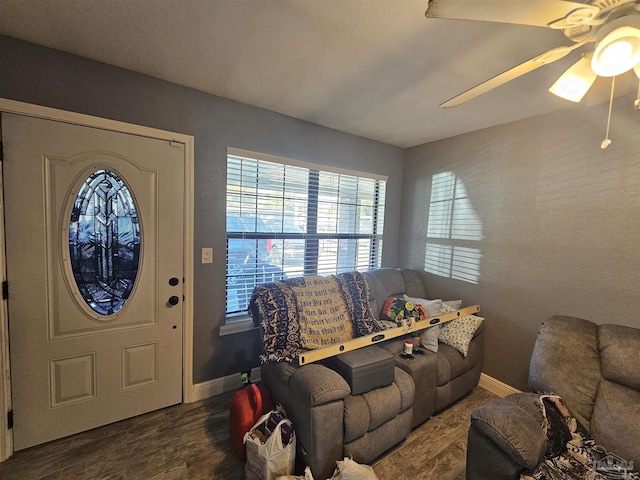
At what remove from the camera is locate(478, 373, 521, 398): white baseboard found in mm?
2383

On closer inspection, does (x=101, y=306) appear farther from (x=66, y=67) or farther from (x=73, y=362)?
(x=66, y=67)

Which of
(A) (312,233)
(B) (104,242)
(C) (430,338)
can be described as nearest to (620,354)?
(C) (430,338)

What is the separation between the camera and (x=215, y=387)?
7.47 ft

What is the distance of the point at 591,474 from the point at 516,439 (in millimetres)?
384

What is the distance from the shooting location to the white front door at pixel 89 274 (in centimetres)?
161

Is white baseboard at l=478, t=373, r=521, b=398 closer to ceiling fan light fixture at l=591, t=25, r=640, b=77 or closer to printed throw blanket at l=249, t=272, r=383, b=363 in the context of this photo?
printed throw blanket at l=249, t=272, r=383, b=363

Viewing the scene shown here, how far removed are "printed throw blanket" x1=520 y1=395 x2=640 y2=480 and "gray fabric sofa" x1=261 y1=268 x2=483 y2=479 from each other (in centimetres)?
69

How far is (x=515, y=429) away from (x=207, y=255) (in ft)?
7.19

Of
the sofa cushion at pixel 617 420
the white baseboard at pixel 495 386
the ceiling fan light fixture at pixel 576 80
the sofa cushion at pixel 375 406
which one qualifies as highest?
the ceiling fan light fixture at pixel 576 80

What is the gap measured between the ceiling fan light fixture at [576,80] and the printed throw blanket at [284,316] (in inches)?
70.4

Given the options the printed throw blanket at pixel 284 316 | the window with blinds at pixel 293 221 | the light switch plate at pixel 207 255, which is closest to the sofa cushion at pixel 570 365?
the printed throw blanket at pixel 284 316

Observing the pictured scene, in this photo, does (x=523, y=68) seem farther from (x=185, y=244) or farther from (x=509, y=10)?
(x=185, y=244)

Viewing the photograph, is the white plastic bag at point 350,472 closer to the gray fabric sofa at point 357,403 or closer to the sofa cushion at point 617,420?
the gray fabric sofa at point 357,403

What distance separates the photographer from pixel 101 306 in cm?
184
